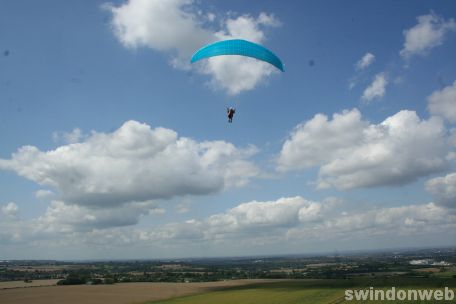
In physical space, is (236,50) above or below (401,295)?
above

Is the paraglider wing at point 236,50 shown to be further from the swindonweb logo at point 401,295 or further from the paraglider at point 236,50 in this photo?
the swindonweb logo at point 401,295

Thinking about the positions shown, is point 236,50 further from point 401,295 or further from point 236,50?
point 401,295

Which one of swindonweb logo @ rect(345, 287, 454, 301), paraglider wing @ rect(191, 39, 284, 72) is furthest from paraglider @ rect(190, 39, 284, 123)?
swindonweb logo @ rect(345, 287, 454, 301)

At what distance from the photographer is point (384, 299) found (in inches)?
2120

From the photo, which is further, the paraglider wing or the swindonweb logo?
the swindonweb logo

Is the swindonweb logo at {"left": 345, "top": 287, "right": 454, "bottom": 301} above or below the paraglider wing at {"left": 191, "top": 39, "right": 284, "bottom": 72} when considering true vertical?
below

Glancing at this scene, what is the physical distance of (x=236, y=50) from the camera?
100 feet

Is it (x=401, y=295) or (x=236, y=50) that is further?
(x=401, y=295)

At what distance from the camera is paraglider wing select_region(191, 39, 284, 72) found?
1205 inches

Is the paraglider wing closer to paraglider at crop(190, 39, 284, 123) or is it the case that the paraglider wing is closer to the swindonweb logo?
paraglider at crop(190, 39, 284, 123)

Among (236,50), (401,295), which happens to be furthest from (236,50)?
(401,295)

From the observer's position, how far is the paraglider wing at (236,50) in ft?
100

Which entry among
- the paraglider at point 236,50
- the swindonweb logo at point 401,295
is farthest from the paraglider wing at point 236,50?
the swindonweb logo at point 401,295

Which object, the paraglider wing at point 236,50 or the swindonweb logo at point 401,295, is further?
the swindonweb logo at point 401,295
